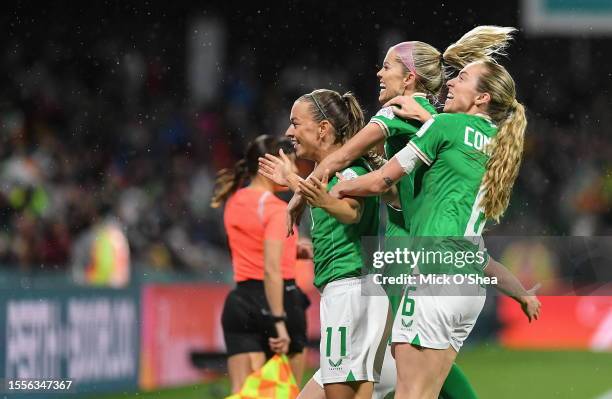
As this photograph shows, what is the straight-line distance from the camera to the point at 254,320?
289 inches

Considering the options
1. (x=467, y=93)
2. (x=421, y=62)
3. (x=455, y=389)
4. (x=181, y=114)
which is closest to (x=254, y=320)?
(x=455, y=389)

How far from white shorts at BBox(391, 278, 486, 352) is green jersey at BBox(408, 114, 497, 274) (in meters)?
0.12

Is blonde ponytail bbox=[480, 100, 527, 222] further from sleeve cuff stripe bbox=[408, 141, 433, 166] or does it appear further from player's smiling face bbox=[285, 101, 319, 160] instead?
player's smiling face bbox=[285, 101, 319, 160]

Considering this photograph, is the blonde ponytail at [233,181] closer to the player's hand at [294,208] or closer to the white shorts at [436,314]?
the player's hand at [294,208]

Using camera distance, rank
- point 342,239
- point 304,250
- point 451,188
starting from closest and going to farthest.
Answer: point 451,188
point 342,239
point 304,250

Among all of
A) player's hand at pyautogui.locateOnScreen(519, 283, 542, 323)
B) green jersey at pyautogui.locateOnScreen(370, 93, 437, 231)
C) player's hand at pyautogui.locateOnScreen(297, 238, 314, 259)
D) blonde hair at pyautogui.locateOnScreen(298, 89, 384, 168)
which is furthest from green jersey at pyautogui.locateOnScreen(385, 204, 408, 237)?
player's hand at pyautogui.locateOnScreen(297, 238, 314, 259)

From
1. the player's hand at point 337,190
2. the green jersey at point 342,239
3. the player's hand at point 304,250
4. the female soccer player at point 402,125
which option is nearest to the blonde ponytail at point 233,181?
the player's hand at point 304,250

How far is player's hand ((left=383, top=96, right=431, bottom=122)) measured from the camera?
5250 mm

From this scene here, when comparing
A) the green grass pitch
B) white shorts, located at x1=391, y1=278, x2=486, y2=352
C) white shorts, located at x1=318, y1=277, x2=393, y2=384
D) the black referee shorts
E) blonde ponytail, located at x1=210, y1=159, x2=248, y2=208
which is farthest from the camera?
the green grass pitch

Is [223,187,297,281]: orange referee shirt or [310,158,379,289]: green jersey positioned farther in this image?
[223,187,297,281]: orange referee shirt

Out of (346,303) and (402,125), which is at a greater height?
(402,125)

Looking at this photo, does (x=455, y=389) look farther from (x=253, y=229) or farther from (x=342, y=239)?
(x=253, y=229)

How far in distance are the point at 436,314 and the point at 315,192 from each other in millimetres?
718

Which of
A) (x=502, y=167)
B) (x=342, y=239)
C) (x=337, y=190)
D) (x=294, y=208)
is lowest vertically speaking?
(x=342, y=239)
